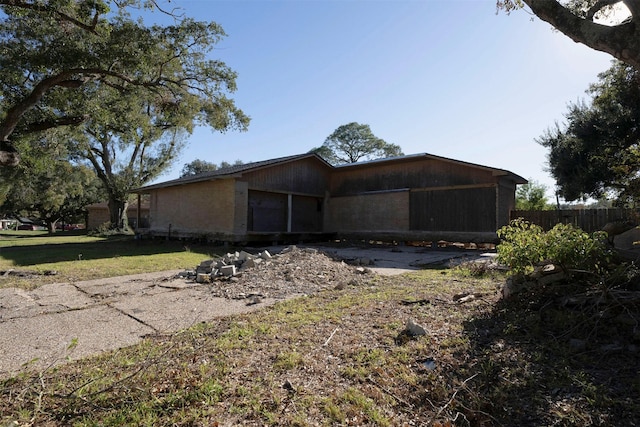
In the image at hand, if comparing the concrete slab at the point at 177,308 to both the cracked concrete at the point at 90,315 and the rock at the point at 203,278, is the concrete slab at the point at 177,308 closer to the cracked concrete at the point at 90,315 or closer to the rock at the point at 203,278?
the cracked concrete at the point at 90,315

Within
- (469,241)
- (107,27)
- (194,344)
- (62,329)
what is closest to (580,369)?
(194,344)

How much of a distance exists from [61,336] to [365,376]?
3.35m

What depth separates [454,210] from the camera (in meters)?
14.9

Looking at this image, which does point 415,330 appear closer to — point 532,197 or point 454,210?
point 454,210

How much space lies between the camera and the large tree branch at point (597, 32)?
129 inches

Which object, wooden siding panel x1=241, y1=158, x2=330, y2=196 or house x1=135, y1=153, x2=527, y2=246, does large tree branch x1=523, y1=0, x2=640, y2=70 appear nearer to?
house x1=135, y1=153, x2=527, y2=246

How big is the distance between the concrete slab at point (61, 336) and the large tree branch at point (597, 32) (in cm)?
563

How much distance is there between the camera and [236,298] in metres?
5.58

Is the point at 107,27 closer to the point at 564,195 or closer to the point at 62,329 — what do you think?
the point at 62,329

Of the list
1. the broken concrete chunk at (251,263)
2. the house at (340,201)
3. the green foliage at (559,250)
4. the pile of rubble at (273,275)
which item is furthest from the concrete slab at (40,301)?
the house at (340,201)

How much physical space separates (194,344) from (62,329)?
72.2 inches

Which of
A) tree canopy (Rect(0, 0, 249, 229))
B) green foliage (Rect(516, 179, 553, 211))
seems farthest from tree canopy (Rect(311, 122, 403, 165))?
tree canopy (Rect(0, 0, 249, 229))

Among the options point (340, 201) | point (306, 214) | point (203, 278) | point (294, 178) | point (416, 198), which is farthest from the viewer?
point (340, 201)

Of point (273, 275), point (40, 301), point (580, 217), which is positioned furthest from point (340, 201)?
point (40, 301)
